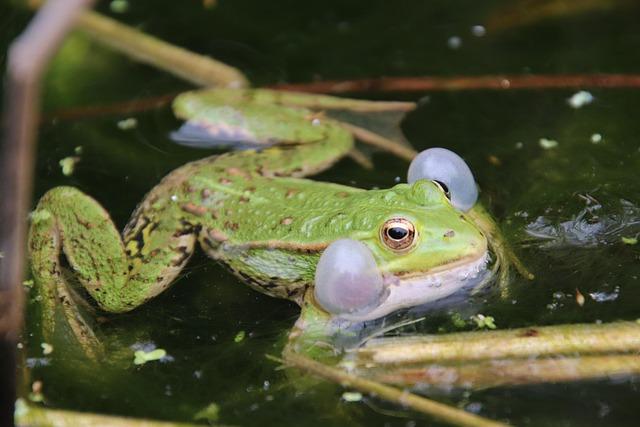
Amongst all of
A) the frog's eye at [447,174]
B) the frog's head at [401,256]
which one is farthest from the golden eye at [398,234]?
the frog's eye at [447,174]

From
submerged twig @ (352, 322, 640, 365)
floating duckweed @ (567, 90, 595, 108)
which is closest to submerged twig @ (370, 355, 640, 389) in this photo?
submerged twig @ (352, 322, 640, 365)

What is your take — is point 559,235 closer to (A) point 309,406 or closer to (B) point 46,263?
(A) point 309,406

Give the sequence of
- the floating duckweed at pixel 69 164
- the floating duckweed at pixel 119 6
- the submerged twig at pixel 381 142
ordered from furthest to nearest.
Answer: the floating duckweed at pixel 119 6
the floating duckweed at pixel 69 164
the submerged twig at pixel 381 142

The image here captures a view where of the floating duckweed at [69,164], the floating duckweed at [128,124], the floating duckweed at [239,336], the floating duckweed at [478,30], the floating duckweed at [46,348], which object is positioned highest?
the floating duckweed at [478,30]

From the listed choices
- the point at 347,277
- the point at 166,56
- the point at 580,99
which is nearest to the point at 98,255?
the point at 347,277

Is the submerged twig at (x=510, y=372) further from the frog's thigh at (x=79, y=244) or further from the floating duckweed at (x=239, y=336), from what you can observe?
the frog's thigh at (x=79, y=244)

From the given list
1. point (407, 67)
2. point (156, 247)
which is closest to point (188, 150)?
point (156, 247)
